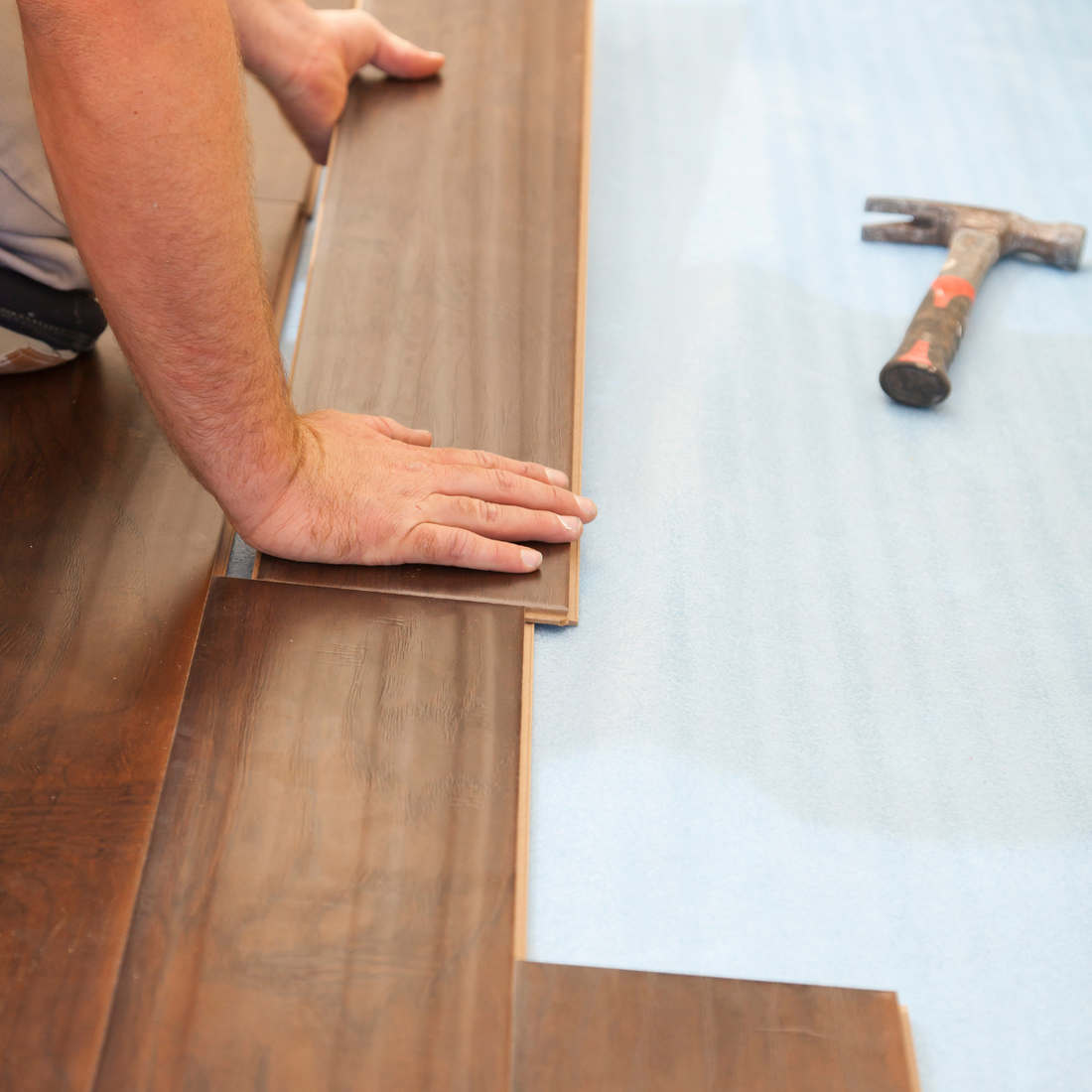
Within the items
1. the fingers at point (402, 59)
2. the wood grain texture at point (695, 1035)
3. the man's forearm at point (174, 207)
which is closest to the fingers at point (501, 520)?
the man's forearm at point (174, 207)

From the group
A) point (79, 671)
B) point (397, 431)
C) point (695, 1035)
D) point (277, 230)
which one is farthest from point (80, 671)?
point (277, 230)

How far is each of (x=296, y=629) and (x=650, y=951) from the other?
0.58 meters

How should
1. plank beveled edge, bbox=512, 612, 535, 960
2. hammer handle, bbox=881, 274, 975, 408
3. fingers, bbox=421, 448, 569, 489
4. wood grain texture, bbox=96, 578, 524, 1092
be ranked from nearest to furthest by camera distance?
wood grain texture, bbox=96, 578, 524, 1092 < plank beveled edge, bbox=512, 612, 535, 960 < fingers, bbox=421, 448, 569, 489 < hammer handle, bbox=881, 274, 975, 408

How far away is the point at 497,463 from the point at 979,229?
48.7 inches

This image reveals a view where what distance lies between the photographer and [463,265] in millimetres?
1749

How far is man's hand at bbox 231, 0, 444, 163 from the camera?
1.93m

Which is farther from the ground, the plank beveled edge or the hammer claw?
the hammer claw

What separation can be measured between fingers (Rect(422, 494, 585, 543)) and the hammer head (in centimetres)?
115

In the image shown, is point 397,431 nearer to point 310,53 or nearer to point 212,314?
point 212,314

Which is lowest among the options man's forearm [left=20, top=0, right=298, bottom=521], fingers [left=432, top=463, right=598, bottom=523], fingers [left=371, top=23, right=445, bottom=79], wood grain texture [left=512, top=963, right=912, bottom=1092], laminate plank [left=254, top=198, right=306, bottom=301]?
wood grain texture [left=512, top=963, right=912, bottom=1092]

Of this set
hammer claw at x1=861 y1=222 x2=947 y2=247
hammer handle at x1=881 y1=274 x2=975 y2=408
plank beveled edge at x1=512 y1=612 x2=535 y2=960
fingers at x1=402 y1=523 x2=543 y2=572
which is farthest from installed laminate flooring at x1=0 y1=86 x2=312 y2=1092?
hammer claw at x1=861 y1=222 x2=947 y2=247

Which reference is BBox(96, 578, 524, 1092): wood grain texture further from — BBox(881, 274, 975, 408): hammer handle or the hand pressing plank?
BBox(881, 274, 975, 408): hammer handle

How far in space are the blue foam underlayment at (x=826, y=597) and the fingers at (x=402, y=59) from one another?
0.44 m

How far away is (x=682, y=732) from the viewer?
128cm
